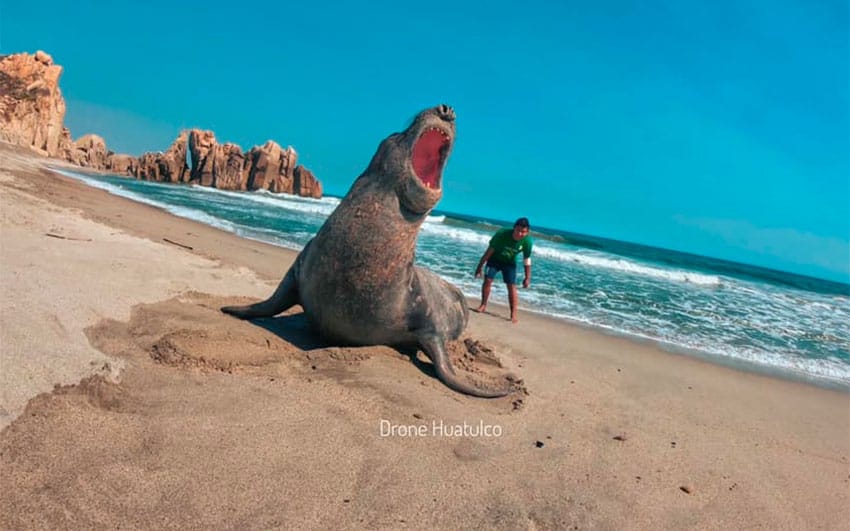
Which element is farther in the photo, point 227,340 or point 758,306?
point 758,306

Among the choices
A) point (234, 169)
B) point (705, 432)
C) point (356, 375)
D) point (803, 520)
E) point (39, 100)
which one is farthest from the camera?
point (234, 169)

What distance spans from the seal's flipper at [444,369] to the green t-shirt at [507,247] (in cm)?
394

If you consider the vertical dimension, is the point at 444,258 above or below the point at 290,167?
below

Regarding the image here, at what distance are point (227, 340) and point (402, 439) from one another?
1.73m

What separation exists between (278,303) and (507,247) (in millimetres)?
4492

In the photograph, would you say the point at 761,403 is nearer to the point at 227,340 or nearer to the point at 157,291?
the point at 227,340

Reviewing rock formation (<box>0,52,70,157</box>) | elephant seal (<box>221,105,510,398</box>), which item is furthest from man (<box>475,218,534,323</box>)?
rock formation (<box>0,52,70,157</box>)

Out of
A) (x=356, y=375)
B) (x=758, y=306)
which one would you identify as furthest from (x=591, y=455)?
(x=758, y=306)

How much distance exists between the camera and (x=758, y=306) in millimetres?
14469

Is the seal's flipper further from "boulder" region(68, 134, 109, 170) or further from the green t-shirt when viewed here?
"boulder" region(68, 134, 109, 170)

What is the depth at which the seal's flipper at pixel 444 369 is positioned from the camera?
12.2 feet

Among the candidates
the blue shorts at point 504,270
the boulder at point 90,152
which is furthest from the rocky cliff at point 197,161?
the blue shorts at point 504,270

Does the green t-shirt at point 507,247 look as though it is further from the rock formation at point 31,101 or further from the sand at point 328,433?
the rock formation at point 31,101

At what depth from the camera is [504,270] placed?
7.89m
